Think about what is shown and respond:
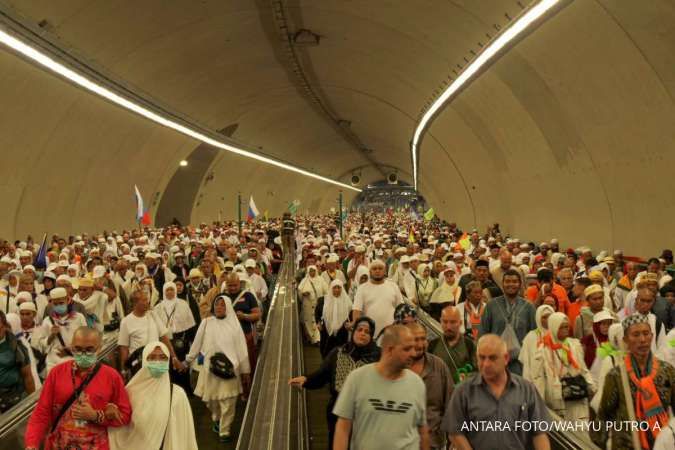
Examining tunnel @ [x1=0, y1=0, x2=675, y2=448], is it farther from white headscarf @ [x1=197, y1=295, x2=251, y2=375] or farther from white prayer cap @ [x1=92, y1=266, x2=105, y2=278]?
white headscarf @ [x1=197, y1=295, x2=251, y2=375]

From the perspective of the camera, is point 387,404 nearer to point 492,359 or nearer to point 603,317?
point 492,359

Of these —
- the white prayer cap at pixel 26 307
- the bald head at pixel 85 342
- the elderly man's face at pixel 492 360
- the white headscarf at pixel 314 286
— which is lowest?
the elderly man's face at pixel 492 360

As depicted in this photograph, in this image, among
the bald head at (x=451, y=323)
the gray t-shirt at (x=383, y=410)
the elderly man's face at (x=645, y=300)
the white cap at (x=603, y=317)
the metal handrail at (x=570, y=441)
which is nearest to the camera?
the gray t-shirt at (x=383, y=410)

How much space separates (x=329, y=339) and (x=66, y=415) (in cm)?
555

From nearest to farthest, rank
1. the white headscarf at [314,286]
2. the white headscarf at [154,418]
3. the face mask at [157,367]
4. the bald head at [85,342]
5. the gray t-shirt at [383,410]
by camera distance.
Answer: the gray t-shirt at [383,410] < the bald head at [85,342] < the white headscarf at [154,418] < the face mask at [157,367] < the white headscarf at [314,286]

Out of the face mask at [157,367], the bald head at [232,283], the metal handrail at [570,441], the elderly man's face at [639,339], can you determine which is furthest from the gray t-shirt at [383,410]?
the bald head at [232,283]

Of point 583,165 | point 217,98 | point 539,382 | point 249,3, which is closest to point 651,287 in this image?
point 539,382

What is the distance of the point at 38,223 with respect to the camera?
24.5m

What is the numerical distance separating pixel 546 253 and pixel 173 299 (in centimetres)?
1185

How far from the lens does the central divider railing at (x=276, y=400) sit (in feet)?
25.3

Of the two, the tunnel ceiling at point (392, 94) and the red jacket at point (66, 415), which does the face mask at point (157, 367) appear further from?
the tunnel ceiling at point (392, 94)

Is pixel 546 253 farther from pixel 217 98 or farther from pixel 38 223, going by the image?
pixel 38 223

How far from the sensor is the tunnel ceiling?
13781mm

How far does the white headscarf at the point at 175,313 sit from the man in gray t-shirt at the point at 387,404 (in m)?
6.36
